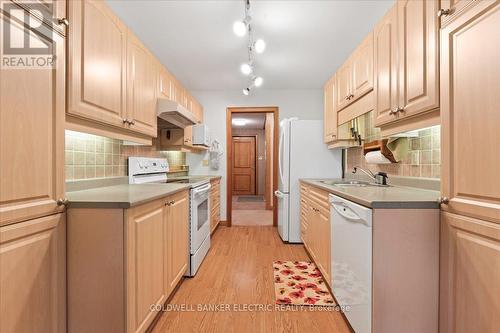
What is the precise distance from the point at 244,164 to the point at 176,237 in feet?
21.1

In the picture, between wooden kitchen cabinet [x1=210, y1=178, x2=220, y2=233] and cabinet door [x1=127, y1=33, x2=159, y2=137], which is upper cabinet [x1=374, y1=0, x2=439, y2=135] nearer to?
cabinet door [x1=127, y1=33, x2=159, y2=137]

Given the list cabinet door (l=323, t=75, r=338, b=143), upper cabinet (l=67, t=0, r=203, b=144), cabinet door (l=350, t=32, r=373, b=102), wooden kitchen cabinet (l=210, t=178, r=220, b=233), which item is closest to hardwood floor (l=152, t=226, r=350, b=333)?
wooden kitchen cabinet (l=210, t=178, r=220, b=233)

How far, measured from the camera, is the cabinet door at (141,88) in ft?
5.87

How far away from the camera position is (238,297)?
6.36 feet

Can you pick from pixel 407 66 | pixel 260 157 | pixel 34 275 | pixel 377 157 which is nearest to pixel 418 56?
pixel 407 66

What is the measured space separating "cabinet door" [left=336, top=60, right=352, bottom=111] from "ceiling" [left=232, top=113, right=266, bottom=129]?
12.0ft

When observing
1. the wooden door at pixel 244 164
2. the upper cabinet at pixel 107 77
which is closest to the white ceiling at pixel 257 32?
the upper cabinet at pixel 107 77

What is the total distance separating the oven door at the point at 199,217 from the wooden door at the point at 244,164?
5.32 metres

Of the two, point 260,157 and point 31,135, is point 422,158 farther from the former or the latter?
point 260,157

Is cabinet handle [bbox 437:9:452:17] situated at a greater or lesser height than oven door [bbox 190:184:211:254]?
greater

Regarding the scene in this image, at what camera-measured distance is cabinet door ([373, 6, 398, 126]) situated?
156 cm

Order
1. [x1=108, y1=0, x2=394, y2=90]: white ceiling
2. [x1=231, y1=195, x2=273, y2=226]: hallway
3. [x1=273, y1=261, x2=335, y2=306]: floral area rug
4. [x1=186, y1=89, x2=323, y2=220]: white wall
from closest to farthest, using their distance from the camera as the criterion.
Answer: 1. [x1=273, y1=261, x2=335, y2=306]: floral area rug
2. [x1=108, y1=0, x2=394, y2=90]: white ceiling
3. [x1=186, y1=89, x2=323, y2=220]: white wall
4. [x1=231, y1=195, x2=273, y2=226]: hallway

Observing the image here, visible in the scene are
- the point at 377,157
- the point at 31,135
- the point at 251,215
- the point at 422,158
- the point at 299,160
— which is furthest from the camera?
the point at 251,215

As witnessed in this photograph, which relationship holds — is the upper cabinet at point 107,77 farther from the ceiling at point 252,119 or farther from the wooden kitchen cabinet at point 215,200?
the ceiling at point 252,119
